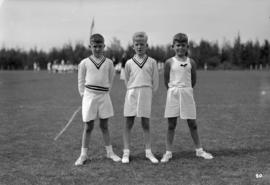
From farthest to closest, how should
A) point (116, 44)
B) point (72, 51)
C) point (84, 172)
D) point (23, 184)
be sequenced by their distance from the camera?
1. point (72, 51)
2. point (116, 44)
3. point (84, 172)
4. point (23, 184)

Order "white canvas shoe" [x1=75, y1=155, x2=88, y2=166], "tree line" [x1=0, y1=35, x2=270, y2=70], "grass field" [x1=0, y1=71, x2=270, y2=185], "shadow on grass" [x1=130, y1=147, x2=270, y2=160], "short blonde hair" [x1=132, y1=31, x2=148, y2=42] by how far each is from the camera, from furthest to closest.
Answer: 1. "tree line" [x1=0, y1=35, x2=270, y2=70]
2. "shadow on grass" [x1=130, y1=147, x2=270, y2=160]
3. "short blonde hair" [x1=132, y1=31, x2=148, y2=42]
4. "white canvas shoe" [x1=75, y1=155, x2=88, y2=166]
5. "grass field" [x1=0, y1=71, x2=270, y2=185]

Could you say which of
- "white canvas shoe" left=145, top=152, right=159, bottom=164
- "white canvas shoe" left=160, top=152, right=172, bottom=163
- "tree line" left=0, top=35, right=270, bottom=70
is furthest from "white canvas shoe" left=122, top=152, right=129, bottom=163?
"tree line" left=0, top=35, right=270, bottom=70

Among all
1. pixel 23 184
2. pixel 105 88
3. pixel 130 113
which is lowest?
pixel 23 184

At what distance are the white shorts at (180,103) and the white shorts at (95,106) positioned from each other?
3.17 feet

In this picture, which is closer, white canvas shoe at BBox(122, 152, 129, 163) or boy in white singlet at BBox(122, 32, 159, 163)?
white canvas shoe at BBox(122, 152, 129, 163)

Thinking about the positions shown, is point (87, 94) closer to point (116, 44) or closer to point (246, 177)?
point (246, 177)

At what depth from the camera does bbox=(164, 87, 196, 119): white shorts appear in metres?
5.88

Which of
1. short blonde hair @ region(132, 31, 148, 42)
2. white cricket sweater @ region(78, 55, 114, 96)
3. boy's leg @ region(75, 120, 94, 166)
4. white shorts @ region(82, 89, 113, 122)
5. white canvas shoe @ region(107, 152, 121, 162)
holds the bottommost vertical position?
white canvas shoe @ region(107, 152, 121, 162)

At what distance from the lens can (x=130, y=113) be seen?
5.89 meters

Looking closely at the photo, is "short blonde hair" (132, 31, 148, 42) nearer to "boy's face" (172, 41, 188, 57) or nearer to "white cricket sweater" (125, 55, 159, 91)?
"white cricket sweater" (125, 55, 159, 91)

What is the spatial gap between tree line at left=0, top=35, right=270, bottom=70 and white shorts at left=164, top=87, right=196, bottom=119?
7751 cm

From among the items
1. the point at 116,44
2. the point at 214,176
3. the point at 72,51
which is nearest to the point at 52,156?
the point at 214,176

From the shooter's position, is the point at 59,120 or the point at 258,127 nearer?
the point at 258,127

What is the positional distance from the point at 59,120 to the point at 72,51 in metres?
81.8
